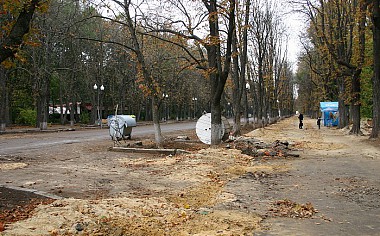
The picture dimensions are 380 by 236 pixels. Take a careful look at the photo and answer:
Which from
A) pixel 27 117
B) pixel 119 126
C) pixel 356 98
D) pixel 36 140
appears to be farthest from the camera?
pixel 27 117

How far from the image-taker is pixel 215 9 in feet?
61.1

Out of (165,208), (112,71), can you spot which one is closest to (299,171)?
(165,208)

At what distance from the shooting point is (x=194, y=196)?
27.1ft

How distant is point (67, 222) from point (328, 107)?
150ft

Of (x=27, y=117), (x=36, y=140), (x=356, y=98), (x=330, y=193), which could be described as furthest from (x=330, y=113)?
(x=330, y=193)

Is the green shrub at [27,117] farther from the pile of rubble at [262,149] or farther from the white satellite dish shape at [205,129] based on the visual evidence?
the pile of rubble at [262,149]

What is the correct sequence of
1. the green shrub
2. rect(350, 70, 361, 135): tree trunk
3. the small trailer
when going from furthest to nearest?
the green shrub → rect(350, 70, 361, 135): tree trunk → the small trailer

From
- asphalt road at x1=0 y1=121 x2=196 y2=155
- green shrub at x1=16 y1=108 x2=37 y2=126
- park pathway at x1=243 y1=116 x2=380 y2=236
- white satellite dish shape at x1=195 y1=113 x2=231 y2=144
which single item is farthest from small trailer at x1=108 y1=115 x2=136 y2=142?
green shrub at x1=16 y1=108 x2=37 y2=126

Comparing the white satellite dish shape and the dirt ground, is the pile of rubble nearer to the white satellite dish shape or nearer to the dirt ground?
the dirt ground

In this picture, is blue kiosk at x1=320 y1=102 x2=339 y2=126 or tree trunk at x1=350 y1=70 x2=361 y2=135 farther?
blue kiosk at x1=320 y1=102 x2=339 y2=126

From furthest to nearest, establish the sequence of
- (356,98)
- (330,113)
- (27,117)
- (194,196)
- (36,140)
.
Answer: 1. (27,117)
2. (330,113)
3. (356,98)
4. (36,140)
5. (194,196)

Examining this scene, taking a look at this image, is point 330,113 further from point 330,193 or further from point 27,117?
point 330,193

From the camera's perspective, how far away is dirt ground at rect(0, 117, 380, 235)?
18.9 feet

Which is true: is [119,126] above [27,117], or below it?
below
